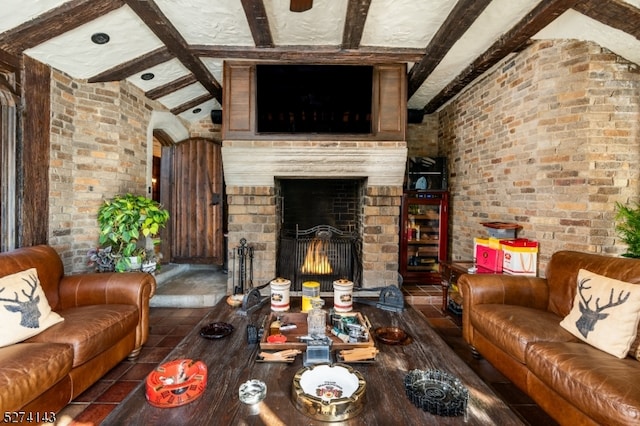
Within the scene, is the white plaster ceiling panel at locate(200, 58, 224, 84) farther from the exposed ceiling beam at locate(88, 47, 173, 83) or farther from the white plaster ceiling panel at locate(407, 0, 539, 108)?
the white plaster ceiling panel at locate(407, 0, 539, 108)

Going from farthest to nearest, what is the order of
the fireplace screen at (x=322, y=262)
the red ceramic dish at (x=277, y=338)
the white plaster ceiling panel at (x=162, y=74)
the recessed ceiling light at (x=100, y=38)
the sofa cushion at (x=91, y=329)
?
the fireplace screen at (x=322, y=262) → the white plaster ceiling panel at (x=162, y=74) → the recessed ceiling light at (x=100, y=38) → the sofa cushion at (x=91, y=329) → the red ceramic dish at (x=277, y=338)

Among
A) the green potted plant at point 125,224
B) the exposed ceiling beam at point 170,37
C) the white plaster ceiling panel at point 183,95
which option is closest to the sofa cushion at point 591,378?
the green potted plant at point 125,224

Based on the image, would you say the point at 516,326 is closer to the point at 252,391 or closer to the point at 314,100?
the point at 252,391

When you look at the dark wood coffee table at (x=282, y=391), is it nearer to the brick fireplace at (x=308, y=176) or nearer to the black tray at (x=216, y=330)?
the black tray at (x=216, y=330)

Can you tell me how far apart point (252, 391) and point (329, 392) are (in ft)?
1.04

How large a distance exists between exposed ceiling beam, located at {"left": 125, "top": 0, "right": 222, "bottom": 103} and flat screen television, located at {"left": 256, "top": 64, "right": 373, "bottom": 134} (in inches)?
27.9

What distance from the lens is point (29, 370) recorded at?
1.59 m

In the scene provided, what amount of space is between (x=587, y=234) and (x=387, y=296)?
1.91m

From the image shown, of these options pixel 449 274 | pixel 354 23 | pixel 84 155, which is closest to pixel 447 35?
pixel 354 23

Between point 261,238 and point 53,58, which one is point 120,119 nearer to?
point 53,58

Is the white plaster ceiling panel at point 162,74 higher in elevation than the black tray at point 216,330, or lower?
higher

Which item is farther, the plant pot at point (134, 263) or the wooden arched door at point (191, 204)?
the wooden arched door at point (191, 204)

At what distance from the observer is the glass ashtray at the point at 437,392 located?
47.1 inches

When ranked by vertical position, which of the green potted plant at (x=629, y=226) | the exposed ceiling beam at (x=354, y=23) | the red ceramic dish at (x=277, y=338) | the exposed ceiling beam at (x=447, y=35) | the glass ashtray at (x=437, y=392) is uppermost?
the exposed ceiling beam at (x=354, y=23)
